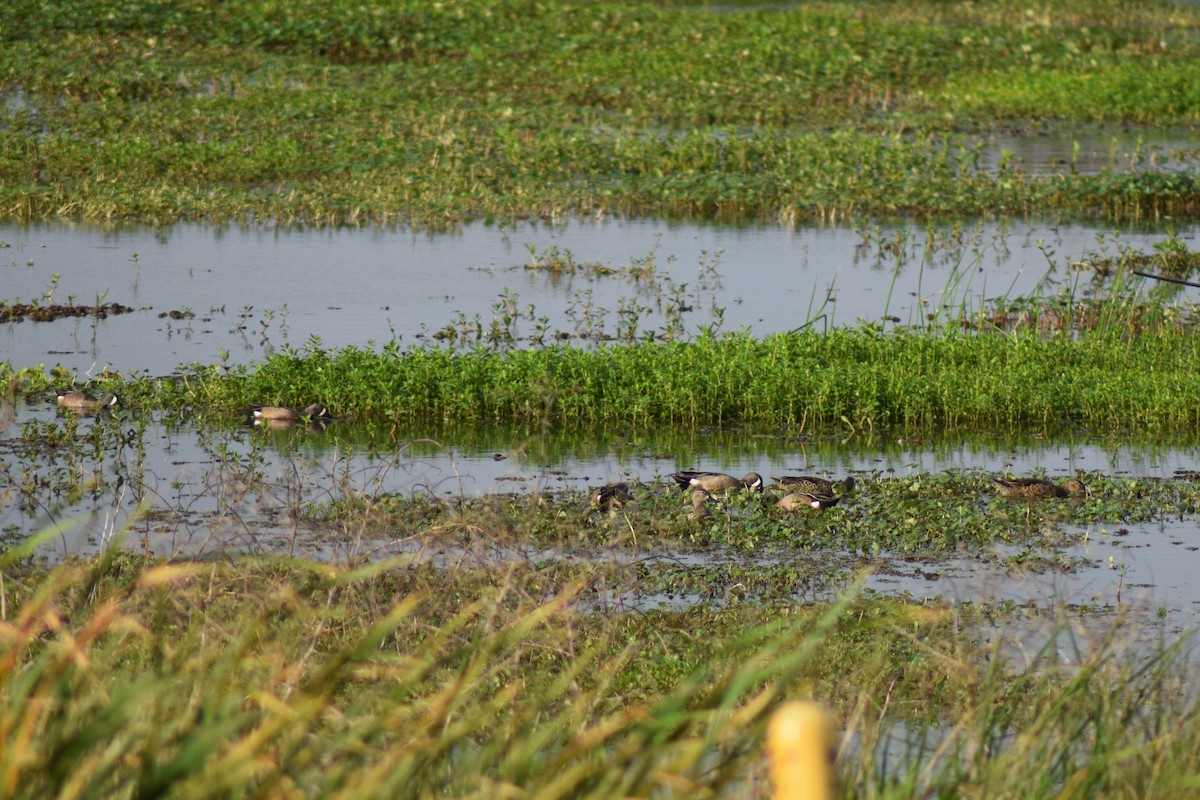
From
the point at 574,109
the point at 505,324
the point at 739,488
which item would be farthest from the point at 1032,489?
the point at 574,109

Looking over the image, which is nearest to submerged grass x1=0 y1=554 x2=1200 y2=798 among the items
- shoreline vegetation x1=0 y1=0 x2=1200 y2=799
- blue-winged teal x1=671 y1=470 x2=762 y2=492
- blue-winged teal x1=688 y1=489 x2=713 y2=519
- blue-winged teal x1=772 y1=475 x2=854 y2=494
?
shoreline vegetation x1=0 y1=0 x2=1200 y2=799

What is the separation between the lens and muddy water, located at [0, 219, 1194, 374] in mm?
13250

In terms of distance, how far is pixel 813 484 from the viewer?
29.6 feet

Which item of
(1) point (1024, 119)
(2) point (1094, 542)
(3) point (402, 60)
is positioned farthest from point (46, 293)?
(1) point (1024, 119)

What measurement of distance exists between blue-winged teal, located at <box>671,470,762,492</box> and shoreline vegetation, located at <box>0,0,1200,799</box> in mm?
182

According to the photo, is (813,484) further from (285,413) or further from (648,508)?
(285,413)

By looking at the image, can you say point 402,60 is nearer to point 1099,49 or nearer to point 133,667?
point 1099,49

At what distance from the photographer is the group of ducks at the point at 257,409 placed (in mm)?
10508

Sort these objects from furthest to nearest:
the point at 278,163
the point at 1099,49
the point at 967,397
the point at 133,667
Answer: the point at 1099,49 → the point at 278,163 → the point at 967,397 → the point at 133,667

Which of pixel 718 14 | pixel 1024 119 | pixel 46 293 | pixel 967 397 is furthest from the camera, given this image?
pixel 718 14

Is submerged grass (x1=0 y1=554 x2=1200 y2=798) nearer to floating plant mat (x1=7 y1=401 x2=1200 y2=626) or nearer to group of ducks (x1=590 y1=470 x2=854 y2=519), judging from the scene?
floating plant mat (x1=7 y1=401 x2=1200 y2=626)

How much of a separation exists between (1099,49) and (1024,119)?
4764mm

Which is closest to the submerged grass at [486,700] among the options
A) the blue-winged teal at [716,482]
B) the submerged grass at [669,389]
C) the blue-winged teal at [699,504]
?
the blue-winged teal at [699,504]

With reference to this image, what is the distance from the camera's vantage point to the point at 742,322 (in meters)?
14.1
